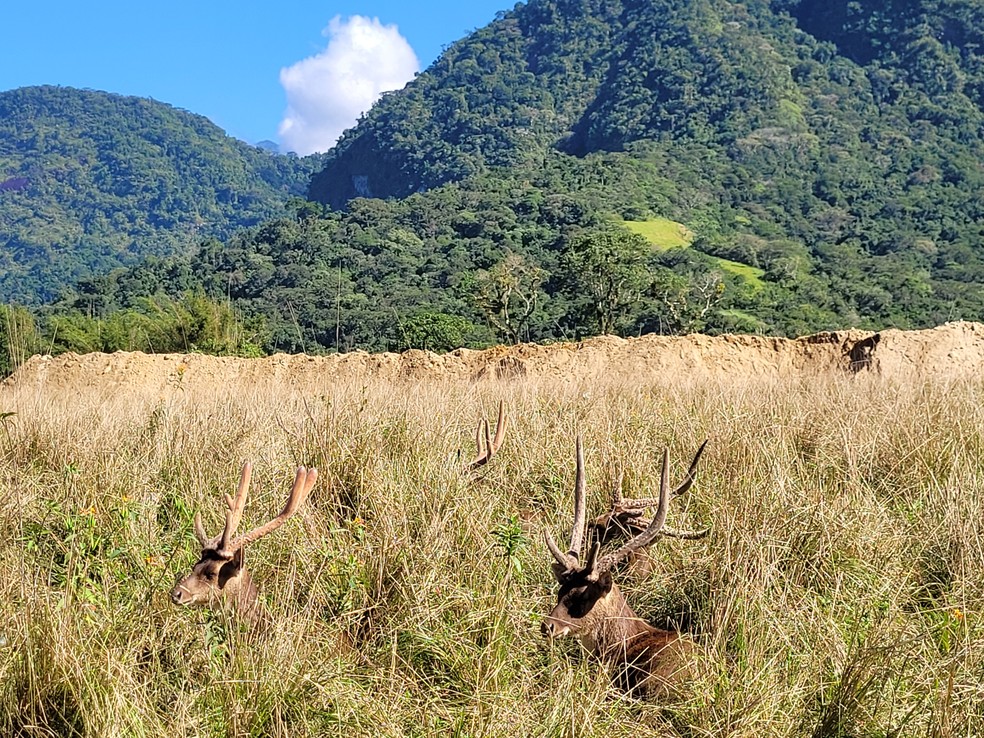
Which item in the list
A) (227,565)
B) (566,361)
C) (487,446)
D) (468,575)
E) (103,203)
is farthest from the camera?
(103,203)

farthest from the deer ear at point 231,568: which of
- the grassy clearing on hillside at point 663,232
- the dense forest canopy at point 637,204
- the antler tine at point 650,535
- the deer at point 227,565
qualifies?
the grassy clearing on hillside at point 663,232

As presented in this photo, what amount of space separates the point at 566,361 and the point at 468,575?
34.2 ft

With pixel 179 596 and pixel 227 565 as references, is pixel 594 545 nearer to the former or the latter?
pixel 227 565

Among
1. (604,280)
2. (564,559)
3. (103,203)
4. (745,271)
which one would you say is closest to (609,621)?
(564,559)

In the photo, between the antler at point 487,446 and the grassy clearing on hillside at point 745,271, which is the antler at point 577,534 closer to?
the antler at point 487,446

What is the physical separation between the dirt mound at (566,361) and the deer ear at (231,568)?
31.5 ft

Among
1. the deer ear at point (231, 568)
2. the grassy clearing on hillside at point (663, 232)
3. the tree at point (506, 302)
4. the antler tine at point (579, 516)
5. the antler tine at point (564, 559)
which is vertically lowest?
the deer ear at point (231, 568)

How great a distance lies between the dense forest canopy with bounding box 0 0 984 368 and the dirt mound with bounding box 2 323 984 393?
1605mm

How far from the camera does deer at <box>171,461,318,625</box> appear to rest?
340cm

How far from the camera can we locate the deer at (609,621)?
11.1 feet

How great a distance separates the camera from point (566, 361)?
14.2m

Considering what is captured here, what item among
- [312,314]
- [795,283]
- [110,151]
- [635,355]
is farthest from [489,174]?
[110,151]

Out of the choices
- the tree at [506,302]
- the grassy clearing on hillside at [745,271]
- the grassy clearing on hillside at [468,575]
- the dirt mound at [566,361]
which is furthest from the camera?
the grassy clearing on hillside at [745,271]

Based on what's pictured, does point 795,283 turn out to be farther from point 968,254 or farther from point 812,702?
point 812,702
